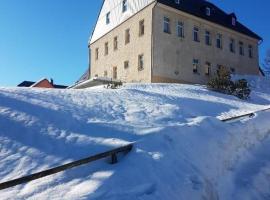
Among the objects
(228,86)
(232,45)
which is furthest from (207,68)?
(228,86)

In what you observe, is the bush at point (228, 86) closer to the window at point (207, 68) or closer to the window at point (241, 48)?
the window at point (207, 68)

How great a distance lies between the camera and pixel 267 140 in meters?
10.4

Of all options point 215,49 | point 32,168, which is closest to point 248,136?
point 32,168

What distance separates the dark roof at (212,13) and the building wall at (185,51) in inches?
15.6

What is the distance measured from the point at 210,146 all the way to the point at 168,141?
1181 millimetres

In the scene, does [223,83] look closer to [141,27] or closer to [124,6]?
[141,27]

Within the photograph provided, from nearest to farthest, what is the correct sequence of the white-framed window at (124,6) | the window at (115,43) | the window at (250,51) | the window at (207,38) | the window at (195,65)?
the window at (195,65) < the window at (207,38) < the white-framed window at (124,6) < the window at (115,43) < the window at (250,51)

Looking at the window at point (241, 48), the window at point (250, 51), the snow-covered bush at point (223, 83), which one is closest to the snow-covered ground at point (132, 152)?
the snow-covered bush at point (223, 83)

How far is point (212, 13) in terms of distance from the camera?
3403cm

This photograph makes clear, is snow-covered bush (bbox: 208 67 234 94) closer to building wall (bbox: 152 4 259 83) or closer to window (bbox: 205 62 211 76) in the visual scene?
building wall (bbox: 152 4 259 83)

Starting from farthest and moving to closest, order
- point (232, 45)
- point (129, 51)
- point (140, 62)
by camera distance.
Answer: point (232, 45) → point (129, 51) → point (140, 62)

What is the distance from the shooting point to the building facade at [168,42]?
27828 millimetres

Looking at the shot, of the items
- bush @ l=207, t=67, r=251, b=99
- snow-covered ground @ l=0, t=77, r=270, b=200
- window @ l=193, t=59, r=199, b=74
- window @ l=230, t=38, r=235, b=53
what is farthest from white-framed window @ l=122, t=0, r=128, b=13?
snow-covered ground @ l=0, t=77, r=270, b=200

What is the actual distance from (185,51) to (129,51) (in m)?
4.47
